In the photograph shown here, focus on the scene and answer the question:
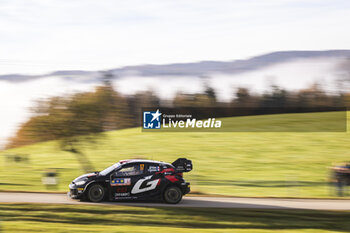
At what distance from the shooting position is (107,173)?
14.7 metres

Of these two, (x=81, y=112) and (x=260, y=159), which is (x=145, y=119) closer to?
(x=260, y=159)

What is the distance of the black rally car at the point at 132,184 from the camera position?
575 inches

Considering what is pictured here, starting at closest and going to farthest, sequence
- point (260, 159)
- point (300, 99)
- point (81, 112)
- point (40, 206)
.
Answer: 1. point (40, 206)
2. point (81, 112)
3. point (260, 159)
4. point (300, 99)

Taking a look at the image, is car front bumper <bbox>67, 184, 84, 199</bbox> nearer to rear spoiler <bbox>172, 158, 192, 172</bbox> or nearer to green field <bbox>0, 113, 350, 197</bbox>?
rear spoiler <bbox>172, 158, 192, 172</bbox>

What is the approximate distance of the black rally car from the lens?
47.9 ft

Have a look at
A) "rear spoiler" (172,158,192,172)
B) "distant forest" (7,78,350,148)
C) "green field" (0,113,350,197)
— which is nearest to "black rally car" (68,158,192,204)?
"rear spoiler" (172,158,192,172)

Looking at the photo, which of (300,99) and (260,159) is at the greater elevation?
(300,99)

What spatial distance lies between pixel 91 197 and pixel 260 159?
23633mm

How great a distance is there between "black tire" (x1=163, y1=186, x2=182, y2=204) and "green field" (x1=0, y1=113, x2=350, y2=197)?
875cm

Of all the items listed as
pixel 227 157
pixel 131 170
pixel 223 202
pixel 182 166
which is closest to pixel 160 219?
pixel 131 170

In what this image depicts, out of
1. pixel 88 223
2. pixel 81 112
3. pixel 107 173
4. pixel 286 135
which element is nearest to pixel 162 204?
pixel 107 173

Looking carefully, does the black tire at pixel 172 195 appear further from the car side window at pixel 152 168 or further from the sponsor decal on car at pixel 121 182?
the sponsor decal on car at pixel 121 182

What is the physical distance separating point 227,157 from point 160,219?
24308 millimetres

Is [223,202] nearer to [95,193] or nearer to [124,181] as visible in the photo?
[124,181]
